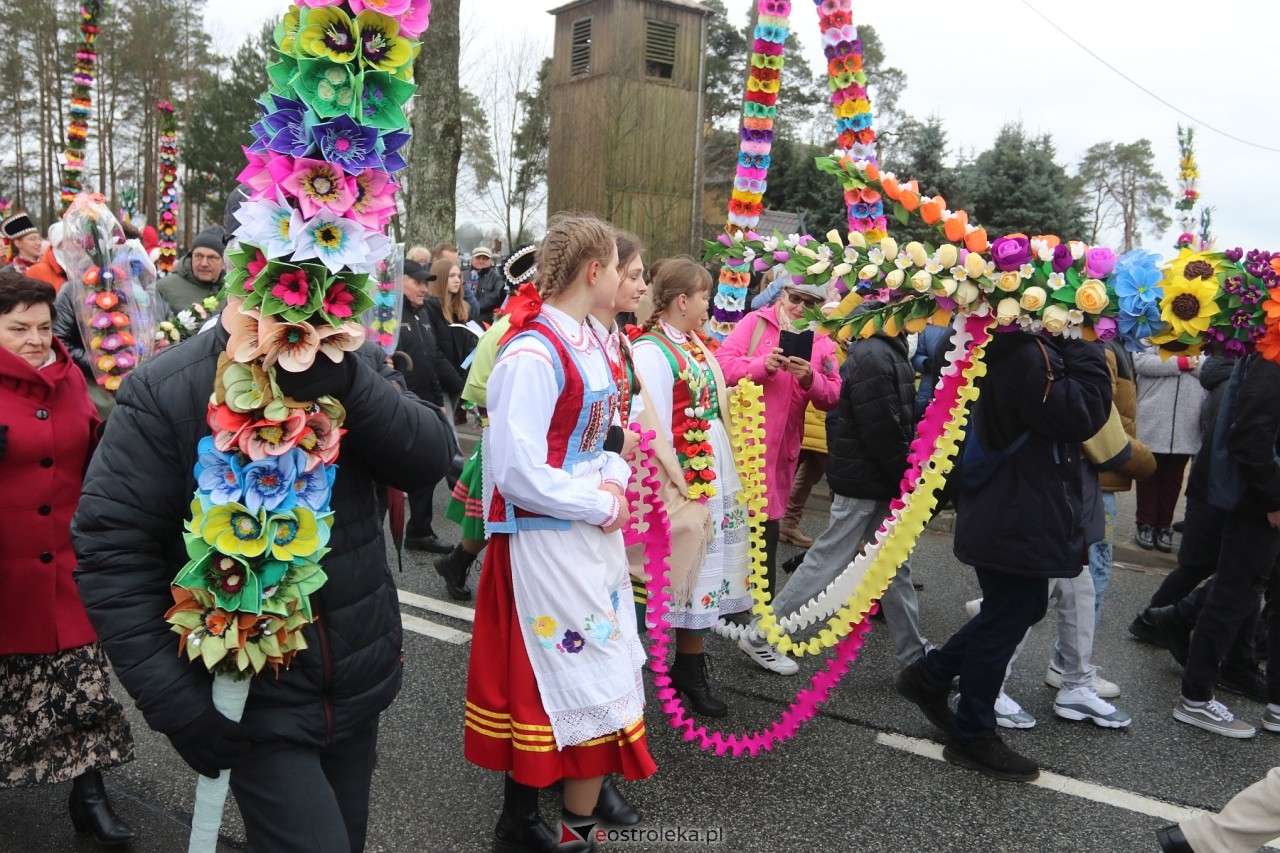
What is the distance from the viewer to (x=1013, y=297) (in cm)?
350

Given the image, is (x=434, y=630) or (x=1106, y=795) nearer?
(x=1106, y=795)

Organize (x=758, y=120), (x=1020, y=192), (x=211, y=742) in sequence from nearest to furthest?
1. (x=211, y=742)
2. (x=758, y=120)
3. (x=1020, y=192)

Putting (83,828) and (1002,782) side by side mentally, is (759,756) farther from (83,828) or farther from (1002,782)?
(83,828)

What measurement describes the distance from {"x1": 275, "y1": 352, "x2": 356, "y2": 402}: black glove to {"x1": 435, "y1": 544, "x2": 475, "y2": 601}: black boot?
374 centimetres

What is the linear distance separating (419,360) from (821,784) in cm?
422

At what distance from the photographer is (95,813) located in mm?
3279

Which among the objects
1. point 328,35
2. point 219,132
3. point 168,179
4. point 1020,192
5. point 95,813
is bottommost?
point 95,813

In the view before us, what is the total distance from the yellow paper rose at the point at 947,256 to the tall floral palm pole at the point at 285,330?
6.82ft

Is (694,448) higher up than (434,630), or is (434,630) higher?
(694,448)

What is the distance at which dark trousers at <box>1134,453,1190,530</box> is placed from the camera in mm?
7781

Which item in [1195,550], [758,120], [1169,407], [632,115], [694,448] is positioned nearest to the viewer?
[694,448]

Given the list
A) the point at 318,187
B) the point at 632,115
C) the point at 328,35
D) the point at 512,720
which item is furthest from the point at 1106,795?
the point at 632,115

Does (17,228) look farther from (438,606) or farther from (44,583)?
(44,583)

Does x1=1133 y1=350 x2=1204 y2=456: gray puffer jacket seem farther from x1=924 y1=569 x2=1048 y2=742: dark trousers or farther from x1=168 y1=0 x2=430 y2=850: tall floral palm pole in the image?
x1=168 y1=0 x2=430 y2=850: tall floral palm pole
